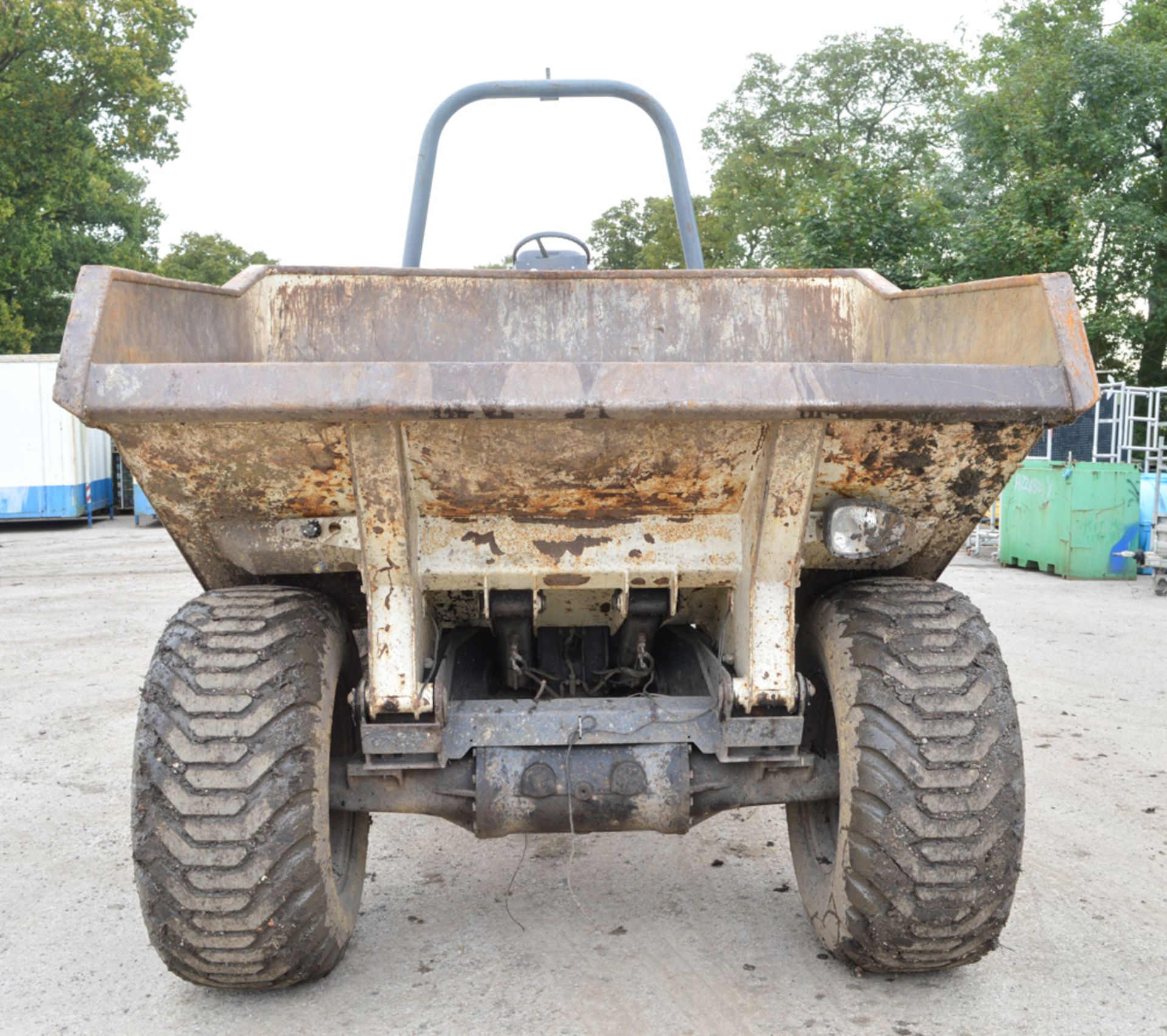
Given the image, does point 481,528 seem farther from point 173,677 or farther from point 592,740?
point 173,677

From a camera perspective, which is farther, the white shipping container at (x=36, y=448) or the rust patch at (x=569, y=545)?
the white shipping container at (x=36, y=448)

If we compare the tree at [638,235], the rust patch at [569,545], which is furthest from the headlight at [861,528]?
the tree at [638,235]

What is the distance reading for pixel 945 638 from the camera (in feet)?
8.82

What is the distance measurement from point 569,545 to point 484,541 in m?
0.21

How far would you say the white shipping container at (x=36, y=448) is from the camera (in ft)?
52.4

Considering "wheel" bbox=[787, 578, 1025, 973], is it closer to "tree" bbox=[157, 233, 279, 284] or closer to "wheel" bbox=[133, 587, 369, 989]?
"wheel" bbox=[133, 587, 369, 989]

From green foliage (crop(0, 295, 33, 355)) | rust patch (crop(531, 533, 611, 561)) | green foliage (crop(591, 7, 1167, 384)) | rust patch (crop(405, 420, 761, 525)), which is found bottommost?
rust patch (crop(531, 533, 611, 561))

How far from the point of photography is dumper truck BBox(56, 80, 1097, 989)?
2244 millimetres

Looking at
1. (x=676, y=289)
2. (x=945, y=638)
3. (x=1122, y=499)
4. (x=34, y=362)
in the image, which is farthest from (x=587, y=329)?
(x=34, y=362)

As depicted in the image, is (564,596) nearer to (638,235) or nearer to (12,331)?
(12,331)

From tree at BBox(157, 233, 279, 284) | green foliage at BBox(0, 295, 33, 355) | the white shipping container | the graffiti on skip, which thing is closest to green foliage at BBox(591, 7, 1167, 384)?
the graffiti on skip

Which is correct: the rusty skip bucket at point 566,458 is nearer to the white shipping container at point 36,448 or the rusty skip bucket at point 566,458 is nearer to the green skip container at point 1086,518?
the green skip container at point 1086,518

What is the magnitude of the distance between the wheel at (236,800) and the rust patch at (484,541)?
46 centimetres

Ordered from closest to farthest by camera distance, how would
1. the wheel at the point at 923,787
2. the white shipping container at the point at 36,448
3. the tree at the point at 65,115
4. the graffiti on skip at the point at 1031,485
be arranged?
1. the wheel at the point at 923,787
2. the graffiti on skip at the point at 1031,485
3. the white shipping container at the point at 36,448
4. the tree at the point at 65,115
